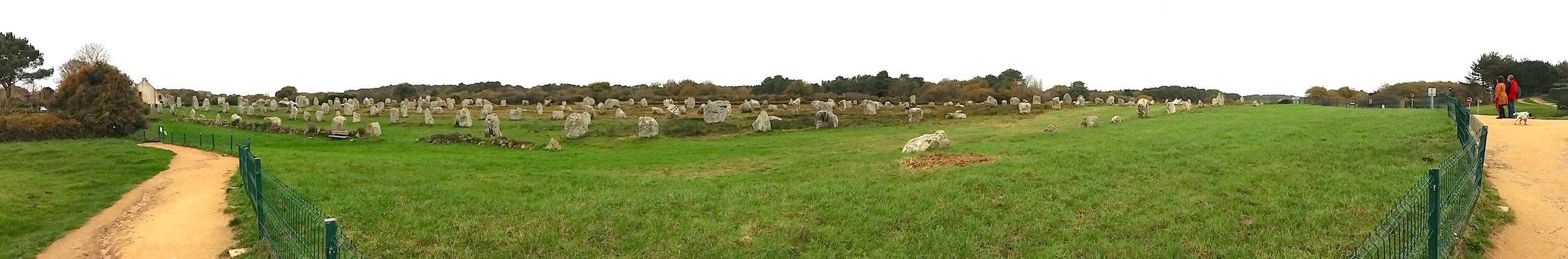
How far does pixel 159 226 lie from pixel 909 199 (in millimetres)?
9528

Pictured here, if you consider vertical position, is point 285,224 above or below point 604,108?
below

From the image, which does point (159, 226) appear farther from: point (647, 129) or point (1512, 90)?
point (1512, 90)

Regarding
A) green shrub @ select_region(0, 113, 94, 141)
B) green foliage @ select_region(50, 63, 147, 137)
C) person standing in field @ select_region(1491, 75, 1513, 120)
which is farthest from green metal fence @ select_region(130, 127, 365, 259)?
person standing in field @ select_region(1491, 75, 1513, 120)

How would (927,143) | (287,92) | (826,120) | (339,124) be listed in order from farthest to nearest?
1. (287,92)
2. (826,120)
3. (339,124)
4. (927,143)

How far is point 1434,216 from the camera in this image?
18.9ft

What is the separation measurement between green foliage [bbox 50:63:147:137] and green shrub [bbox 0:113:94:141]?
0.30 meters

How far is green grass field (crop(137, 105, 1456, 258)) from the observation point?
8.24m

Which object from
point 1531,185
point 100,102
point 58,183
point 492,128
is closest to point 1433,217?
point 1531,185

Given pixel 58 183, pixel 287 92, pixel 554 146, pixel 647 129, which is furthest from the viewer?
pixel 287 92

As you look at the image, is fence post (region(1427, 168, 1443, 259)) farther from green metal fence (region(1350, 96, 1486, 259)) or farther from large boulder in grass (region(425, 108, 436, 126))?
large boulder in grass (region(425, 108, 436, 126))

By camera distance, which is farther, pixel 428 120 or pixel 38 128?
pixel 428 120

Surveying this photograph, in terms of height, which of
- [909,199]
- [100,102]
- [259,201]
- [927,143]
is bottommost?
[909,199]

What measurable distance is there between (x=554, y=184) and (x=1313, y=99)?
44.1m

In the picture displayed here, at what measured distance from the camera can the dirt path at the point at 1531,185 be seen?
753cm
